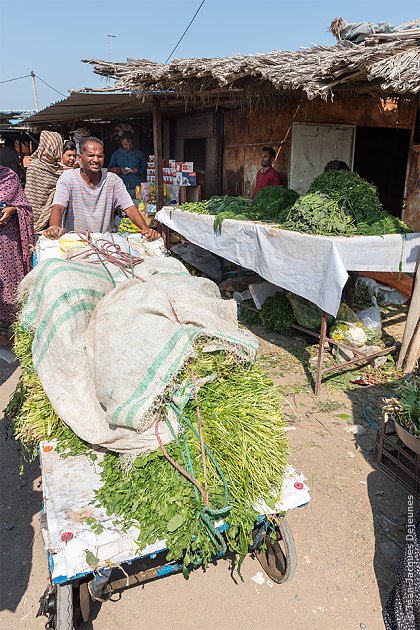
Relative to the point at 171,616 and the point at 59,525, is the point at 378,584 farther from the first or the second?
the point at 59,525

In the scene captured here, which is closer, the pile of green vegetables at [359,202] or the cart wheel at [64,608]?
the cart wheel at [64,608]

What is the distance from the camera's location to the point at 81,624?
7.57 feet

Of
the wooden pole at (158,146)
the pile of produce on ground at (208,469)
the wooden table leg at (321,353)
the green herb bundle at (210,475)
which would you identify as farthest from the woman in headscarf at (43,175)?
the green herb bundle at (210,475)

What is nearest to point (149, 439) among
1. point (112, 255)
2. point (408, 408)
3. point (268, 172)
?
point (112, 255)

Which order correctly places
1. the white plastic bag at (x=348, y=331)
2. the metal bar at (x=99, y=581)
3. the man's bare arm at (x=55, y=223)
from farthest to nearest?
the white plastic bag at (x=348, y=331), the man's bare arm at (x=55, y=223), the metal bar at (x=99, y=581)

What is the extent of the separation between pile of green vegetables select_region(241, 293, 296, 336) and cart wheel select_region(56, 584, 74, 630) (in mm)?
4394

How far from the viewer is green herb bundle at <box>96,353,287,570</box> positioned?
1.96 metres

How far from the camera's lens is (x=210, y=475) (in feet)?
6.82

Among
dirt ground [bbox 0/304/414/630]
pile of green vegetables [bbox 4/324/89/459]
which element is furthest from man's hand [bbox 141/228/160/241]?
dirt ground [bbox 0/304/414/630]

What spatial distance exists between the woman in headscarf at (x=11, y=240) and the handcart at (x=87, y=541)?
3.70 metres

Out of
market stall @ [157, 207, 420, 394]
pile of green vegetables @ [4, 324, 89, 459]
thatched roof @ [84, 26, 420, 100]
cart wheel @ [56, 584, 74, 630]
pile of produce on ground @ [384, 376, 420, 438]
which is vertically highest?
thatched roof @ [84, 26, 420, 100]

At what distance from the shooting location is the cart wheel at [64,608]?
1.94 m

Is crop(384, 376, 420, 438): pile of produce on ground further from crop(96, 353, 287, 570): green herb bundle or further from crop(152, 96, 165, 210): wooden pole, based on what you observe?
crop(152, 96, 165, 210): wooden pole

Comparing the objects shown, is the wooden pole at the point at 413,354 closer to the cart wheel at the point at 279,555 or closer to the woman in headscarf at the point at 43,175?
the cart wheel at the point at 279,555
